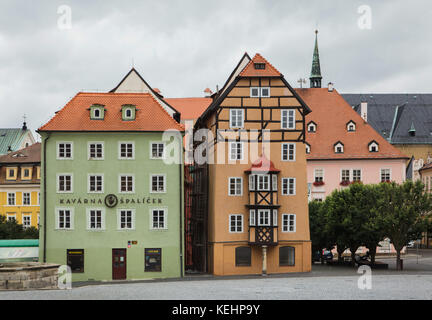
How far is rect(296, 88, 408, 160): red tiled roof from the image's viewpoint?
78.9m

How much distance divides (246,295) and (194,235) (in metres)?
25.1

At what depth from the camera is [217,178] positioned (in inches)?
2072

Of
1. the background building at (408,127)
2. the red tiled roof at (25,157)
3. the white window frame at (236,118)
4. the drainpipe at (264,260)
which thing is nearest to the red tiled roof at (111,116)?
the white window frame at (236,118)

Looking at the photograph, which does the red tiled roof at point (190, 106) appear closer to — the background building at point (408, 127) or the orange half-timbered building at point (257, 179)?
the orange half-timbered building at point (257, 179)

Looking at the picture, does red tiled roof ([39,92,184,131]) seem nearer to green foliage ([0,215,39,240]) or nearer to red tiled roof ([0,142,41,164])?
green foliage ([0,215,39,240])

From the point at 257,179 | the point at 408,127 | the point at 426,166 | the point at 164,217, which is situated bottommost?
the point at 164,217

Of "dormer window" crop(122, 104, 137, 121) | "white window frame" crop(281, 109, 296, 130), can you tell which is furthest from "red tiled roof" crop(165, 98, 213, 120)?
"white window frame" crop(281, 109, 296, 130)

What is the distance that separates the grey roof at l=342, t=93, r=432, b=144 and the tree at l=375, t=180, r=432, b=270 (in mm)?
51034

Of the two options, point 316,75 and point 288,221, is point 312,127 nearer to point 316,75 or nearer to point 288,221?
point 316,75

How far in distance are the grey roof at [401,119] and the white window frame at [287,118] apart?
53.9m

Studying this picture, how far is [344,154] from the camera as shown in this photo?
259ft

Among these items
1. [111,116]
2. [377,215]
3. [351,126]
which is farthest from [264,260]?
[351,126]

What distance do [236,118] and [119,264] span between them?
46.3ft
